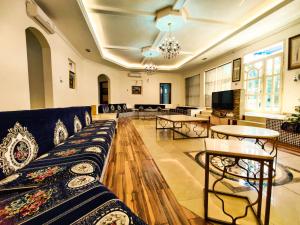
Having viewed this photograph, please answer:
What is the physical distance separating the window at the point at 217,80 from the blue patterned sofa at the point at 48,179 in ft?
20.0

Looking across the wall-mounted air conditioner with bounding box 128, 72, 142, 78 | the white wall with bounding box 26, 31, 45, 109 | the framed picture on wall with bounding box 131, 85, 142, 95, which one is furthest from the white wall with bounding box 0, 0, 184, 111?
the framed picture on wall with bounding box 131, 85, 142, 95

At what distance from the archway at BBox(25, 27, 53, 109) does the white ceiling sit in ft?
2.53

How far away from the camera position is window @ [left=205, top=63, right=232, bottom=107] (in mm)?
6082

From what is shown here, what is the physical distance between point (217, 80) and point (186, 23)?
3.70 meters

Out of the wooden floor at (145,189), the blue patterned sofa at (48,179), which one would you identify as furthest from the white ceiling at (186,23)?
the wooden floor at (145,189)

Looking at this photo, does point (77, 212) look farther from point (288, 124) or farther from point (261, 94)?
point (261, 94)

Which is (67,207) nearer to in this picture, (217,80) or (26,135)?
(26,135)

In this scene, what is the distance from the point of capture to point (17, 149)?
1278 mm

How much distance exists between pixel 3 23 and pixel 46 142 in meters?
1.56

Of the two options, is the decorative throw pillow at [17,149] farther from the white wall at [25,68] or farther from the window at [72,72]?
the window at [72,72]

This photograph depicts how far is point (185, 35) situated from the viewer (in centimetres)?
460

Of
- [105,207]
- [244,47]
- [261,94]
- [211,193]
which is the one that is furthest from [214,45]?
[105,207]

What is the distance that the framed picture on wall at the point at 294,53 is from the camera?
11.5ft

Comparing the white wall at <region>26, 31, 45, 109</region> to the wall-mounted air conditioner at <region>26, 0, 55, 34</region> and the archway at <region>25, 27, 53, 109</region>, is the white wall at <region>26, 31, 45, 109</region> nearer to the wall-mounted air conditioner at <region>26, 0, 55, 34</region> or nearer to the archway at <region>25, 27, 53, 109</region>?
the archway at <region>25, 27, 53, 109</region>
